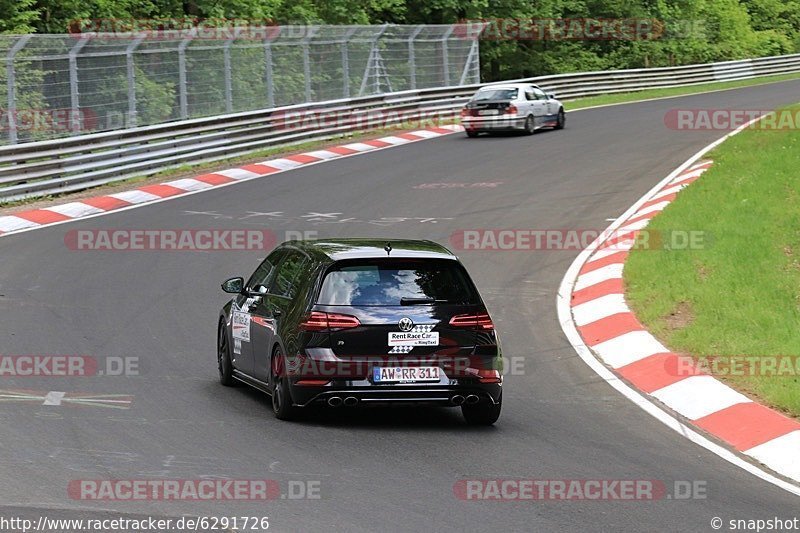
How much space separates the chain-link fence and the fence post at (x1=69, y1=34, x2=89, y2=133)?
0.02 meters

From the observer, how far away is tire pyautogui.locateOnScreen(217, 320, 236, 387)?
1166cm

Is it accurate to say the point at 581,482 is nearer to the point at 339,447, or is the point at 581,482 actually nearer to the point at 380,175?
the point at 339,447

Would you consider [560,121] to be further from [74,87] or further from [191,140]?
[74,87]

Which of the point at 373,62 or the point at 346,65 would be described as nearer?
the point at 346,65

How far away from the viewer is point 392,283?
1003cm

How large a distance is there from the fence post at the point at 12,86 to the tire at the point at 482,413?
15392 millimetres

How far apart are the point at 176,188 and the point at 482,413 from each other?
15655 mm

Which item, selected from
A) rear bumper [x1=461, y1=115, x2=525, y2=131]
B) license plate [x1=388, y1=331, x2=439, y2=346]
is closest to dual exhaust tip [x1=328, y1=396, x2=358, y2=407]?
license plate [x1=388, y1=331, x2=439, y2=346]

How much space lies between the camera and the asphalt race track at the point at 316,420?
7.69 meters

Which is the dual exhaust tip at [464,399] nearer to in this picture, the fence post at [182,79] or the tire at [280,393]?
the tire at [280,393]

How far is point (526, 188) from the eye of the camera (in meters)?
24.2

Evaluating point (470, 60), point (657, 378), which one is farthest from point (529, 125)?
point (657, 378)

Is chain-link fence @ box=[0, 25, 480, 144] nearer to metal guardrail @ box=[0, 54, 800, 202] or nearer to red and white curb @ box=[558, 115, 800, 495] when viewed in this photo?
metal guardrail @ box=[0, 54, 800, 202]

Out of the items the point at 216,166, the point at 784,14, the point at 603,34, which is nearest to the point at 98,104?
the point at 216,166
